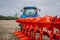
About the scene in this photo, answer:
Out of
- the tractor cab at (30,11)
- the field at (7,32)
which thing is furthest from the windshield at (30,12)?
the field at (7,32)

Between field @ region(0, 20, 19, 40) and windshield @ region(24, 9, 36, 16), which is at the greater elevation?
windshield @ region(24, 9, 36, 16)

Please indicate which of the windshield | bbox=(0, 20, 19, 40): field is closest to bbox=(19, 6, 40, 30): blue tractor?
the windshield

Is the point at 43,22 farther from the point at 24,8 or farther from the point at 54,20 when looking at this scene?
the point at 24,8

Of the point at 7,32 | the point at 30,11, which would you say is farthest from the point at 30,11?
the point at 7,32

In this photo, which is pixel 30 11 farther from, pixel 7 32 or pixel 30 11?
pixel 7 32

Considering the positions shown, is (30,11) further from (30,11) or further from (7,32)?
(7,32)

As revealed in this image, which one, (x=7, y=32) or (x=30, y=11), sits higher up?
(x=30, y=11)

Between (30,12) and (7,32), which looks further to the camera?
(30,12)

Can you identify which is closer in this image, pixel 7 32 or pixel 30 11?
pixel 7 32

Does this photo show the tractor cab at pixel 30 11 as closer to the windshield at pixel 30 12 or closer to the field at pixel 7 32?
the windshield at pixel 30 12

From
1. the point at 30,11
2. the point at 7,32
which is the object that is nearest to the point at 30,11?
the point at 30,11

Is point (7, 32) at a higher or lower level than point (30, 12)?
lower

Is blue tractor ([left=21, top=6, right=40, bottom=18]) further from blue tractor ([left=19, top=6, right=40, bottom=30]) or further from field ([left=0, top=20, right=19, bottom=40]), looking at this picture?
field ([left=0, top=20, right=19, bottom=40])

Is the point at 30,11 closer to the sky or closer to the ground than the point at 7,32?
closer to the sky
